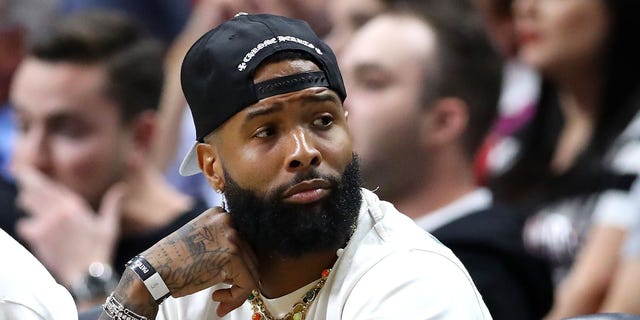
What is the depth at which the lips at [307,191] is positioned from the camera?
2.58m

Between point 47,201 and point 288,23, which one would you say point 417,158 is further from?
point 288,23

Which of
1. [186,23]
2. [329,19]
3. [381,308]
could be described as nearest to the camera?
[381,308]

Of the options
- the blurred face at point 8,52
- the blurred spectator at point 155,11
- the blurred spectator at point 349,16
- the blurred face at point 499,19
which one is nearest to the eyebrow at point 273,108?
the blurred spectator at point 349,16

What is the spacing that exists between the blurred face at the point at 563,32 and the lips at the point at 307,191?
2252 millimetres

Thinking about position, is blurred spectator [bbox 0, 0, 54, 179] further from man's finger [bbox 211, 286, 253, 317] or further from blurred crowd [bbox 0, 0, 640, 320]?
man's finger [bbox 211, 286, 253, 317]

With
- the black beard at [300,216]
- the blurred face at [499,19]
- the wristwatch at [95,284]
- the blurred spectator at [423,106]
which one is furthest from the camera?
the blurred face at [499,19]

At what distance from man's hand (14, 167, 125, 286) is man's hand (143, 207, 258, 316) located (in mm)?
2108

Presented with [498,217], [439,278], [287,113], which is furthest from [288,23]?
[498,217]

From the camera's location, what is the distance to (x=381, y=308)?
8.18 ft

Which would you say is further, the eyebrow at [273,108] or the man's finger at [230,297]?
the man's finger at [230,297]

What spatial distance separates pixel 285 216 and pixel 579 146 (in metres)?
2.33

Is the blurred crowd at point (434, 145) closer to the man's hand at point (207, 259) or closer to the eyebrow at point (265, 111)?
the man's hand at point (207, 259)

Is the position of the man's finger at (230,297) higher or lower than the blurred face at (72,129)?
higher

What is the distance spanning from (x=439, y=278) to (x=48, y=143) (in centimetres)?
267
